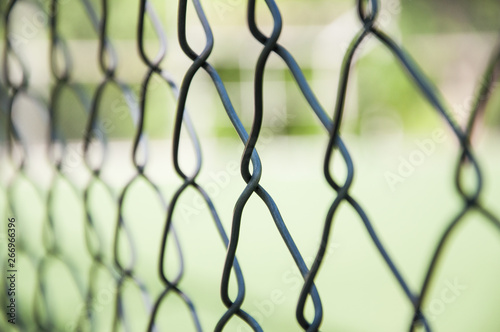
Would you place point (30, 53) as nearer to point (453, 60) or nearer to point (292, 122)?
point (292, 122)

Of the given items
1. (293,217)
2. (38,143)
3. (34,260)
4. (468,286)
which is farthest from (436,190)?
(38,143)

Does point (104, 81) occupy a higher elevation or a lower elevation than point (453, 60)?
lower

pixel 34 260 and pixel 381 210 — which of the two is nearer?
pixel 34 260

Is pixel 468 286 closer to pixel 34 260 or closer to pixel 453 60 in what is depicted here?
pixel 34 260

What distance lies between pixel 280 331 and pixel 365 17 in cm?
122

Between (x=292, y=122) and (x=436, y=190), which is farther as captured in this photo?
(x=292, y=122)

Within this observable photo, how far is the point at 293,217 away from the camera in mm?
2357

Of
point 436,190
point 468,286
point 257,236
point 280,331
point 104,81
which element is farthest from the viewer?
point 436,190

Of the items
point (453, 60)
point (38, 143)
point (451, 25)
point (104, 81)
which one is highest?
point (451, 25)

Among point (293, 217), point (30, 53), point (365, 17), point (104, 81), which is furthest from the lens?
point (30, 53)

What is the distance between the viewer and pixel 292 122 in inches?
234

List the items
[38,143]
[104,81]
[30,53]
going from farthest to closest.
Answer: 1. [38,143]
2. [30,53]
3. [104,81]

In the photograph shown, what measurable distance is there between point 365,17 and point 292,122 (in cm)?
575

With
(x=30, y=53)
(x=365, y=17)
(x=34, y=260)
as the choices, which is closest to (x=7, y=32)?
(x=365, y=17)
